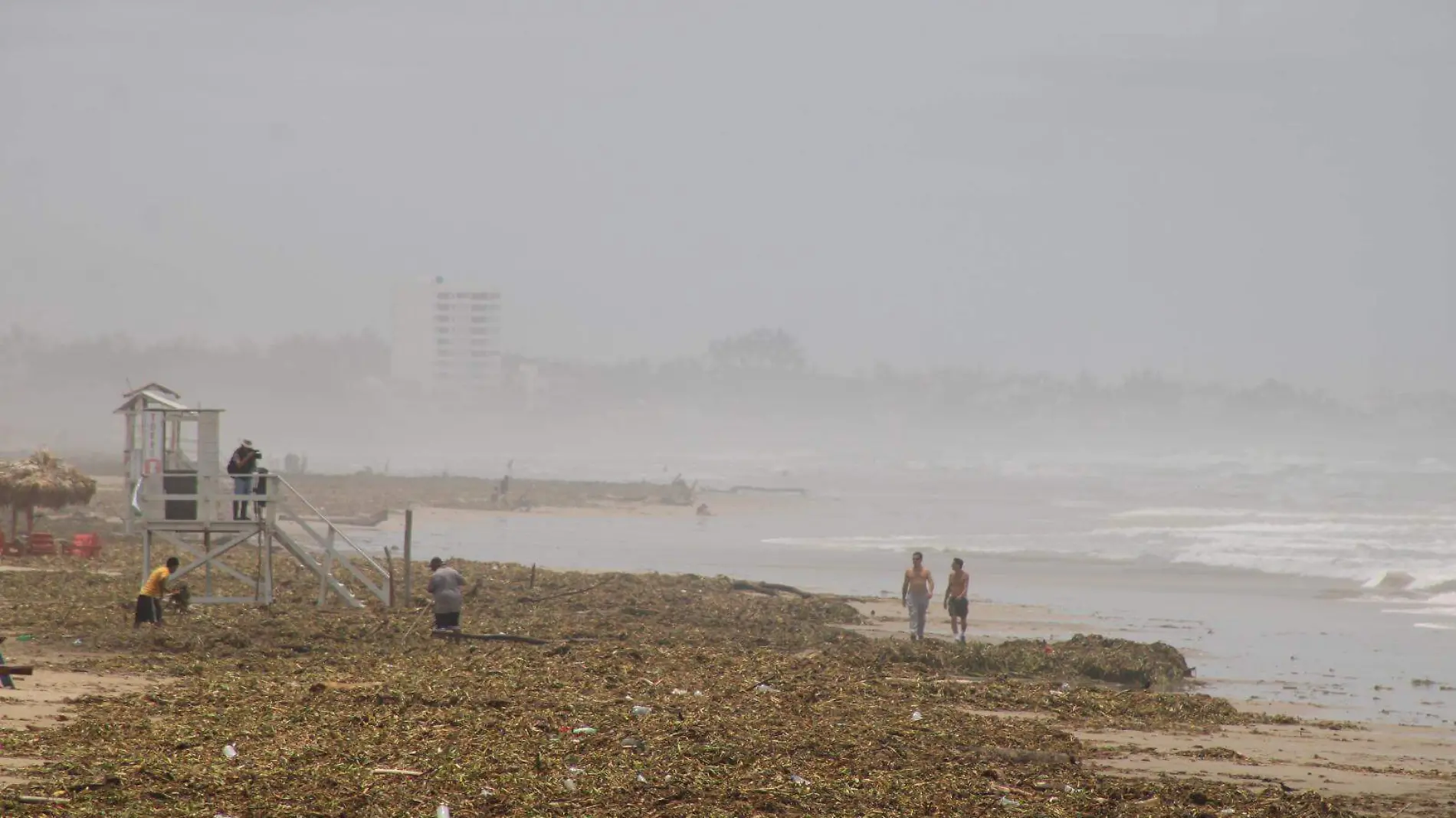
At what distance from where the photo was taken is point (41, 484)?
38938 millimetres

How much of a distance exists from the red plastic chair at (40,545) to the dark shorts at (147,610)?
47.0ft

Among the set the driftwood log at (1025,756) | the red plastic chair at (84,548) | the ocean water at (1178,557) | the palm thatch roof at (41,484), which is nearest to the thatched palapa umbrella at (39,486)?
the palm thatch roof at (41,484)

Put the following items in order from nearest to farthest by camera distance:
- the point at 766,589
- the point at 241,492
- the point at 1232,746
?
the point at 1232,746 < the point at 241,492 < the point at 766,589

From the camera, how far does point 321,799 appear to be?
13031 mm

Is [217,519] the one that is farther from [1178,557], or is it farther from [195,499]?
[1178,557]

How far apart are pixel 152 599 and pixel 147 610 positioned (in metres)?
0.23

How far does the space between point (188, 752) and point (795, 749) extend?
227 inches

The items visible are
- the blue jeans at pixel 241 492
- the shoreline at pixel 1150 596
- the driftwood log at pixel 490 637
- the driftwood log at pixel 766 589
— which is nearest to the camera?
the driftwood log at pixel 490 637

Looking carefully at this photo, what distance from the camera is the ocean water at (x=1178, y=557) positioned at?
29.8 metres

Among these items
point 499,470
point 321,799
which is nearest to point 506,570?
point 321,799

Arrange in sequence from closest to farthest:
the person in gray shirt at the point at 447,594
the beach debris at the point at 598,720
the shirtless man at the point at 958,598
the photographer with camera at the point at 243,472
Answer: the beach debris at the point at 598,720 → the person in gray shirt at the point at 447,594 → the shirtless man at the point at 958,598 → the photographer with camera at the point at 243,472

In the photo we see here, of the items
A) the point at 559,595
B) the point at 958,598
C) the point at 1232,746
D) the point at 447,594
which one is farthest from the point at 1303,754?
the point at 559,595

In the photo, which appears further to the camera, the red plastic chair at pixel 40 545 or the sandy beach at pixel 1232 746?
the red plastic chair at pixel 40 545

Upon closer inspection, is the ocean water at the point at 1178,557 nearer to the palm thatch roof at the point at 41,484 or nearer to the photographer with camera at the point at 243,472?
the palm thatch roof at the point at 41,484
